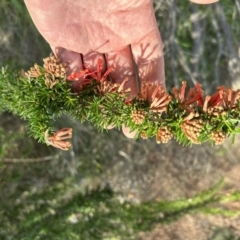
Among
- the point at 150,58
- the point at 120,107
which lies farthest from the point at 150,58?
the point at 120,107

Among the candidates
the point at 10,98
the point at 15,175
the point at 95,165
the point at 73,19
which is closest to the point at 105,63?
the point at 73,19

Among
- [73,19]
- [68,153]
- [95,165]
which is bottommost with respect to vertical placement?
[95,165]

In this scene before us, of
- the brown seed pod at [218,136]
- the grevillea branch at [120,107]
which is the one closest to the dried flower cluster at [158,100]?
the grevillea branch at [120,107]

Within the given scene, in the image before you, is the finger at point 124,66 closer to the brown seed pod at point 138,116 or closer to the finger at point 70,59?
the finger at point 70,59

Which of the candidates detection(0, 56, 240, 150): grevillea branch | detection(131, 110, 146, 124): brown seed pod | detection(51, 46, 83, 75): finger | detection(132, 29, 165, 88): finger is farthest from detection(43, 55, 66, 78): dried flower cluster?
detection(132, 29, 165, 88): finger

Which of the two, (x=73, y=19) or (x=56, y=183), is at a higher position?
(x=73, y=19)

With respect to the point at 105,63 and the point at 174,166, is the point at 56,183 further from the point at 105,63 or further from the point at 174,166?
the point at 105,63

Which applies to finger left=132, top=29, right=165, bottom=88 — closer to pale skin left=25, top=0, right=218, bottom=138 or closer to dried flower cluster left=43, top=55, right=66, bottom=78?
pale skin left=25, top=0, right=218, bottom=138
